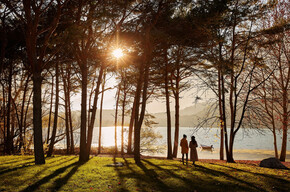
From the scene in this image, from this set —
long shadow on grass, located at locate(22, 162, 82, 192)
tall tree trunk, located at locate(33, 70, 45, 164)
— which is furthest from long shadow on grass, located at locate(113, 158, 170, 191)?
tall tree trunk, located at locate(33, 70, 45, 164)

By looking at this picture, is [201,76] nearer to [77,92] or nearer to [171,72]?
[171,72]

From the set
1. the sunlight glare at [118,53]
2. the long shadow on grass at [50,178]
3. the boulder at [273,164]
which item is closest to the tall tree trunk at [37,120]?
the long shadow on grass at [50,178]

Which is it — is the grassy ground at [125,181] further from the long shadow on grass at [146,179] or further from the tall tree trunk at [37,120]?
the tall tree trunk at [37,120]

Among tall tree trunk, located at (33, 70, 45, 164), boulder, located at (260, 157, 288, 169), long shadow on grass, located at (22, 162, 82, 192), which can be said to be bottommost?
boulder, located at (260, 157, 288, 169)

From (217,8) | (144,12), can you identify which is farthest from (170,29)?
(217,8)

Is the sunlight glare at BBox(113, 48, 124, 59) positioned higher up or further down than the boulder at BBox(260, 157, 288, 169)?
higher up

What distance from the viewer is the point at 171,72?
14.7 meters

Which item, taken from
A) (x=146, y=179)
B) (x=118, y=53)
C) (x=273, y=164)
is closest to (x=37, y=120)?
(x=146, y=179)

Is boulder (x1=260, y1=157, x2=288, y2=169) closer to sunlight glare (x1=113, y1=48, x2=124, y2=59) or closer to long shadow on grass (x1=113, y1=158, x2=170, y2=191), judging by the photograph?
long shadow on grass (x1=113, y1=158, x2=170, y2=191)

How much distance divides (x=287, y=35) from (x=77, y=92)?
17.6 metres

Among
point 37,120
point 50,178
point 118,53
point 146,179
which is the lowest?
point 146,179

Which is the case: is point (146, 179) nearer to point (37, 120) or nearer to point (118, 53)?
point (37, 120)

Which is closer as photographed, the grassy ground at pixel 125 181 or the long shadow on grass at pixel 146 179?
the grassy ground at pixel 125 181

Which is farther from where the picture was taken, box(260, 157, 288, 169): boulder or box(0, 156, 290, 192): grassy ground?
box(260, 157, 288, 169): boulder
